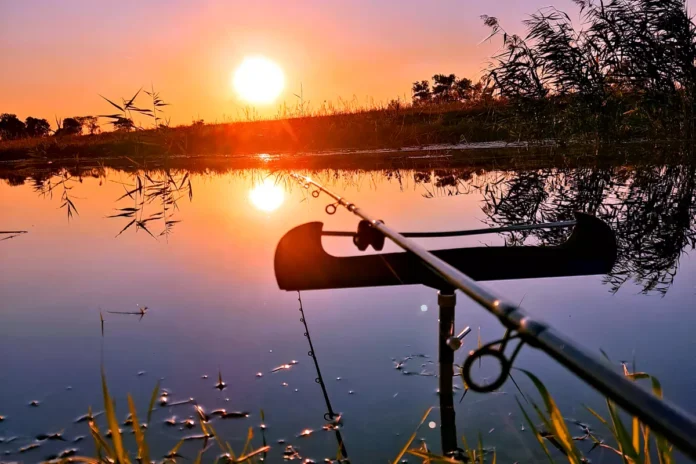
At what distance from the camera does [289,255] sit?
8.14 ft

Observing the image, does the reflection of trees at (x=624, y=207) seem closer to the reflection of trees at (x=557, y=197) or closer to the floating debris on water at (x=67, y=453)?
the reflection of trees at (x=557, y=197)

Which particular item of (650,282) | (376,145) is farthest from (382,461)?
(376,145)

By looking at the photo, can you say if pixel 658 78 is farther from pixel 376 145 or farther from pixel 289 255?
pixel 376 145

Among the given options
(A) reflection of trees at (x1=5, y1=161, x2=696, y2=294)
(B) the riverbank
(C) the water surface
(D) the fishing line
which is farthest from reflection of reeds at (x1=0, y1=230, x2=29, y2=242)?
(B) the riverbank

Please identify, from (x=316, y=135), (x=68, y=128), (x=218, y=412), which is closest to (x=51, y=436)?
(x=218, y=412)

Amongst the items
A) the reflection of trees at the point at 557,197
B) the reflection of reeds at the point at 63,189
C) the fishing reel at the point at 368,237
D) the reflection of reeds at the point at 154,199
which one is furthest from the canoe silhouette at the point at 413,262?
the reflection of reeds at the point at 63,189

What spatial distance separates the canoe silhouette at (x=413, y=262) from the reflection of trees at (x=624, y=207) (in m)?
1.93

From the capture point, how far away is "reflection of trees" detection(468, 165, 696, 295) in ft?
15.6

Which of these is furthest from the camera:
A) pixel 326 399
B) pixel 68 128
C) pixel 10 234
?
pixel 68 128

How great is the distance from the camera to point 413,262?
7.82 ft

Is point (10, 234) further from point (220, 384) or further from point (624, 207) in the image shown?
point (624, 207)

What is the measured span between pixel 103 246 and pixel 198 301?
2.84 m

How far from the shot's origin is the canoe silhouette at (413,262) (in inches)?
94.7

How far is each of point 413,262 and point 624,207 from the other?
18.4 feet
